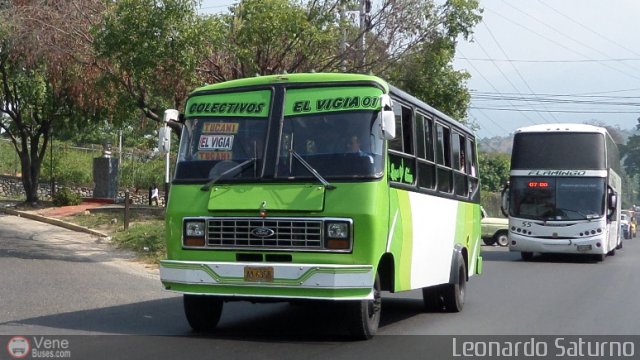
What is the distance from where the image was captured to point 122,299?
1342 centimetres

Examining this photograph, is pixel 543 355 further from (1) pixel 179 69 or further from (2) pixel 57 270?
(1) pixel 179 69

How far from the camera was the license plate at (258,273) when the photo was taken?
30.9ft

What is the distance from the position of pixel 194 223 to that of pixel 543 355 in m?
4.01

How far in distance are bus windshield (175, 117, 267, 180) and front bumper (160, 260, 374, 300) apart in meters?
1.02

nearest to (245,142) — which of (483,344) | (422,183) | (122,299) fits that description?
(422,183)

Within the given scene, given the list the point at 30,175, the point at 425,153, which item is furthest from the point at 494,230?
the point at 425,153

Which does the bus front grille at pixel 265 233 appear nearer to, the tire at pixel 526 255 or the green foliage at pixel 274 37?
the green foliage at pixel 274 37

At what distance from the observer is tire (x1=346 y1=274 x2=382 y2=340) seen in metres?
9.66

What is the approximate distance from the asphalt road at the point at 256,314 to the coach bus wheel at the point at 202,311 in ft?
0.60

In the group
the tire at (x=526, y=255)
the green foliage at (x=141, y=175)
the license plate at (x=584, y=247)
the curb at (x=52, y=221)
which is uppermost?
the green foliage at (x=141, y=175)

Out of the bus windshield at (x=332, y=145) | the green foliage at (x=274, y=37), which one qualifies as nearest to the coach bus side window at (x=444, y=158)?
the bus windshield at (x=332, y=145)

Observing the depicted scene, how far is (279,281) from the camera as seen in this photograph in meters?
9.39

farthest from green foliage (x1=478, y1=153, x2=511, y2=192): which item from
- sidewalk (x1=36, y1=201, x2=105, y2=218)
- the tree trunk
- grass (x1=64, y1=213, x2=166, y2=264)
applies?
grass (x1=64, y1=213, x2=166, y2=264)

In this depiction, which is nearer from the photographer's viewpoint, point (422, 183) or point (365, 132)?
point (365, 132)
